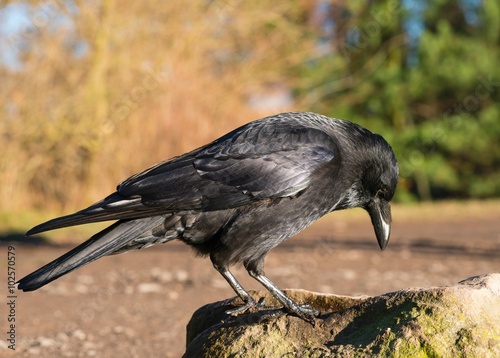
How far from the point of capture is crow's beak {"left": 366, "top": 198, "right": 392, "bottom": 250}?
469cm

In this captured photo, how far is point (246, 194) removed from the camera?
4305mm

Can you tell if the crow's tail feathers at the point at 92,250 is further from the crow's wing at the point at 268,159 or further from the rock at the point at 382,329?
the rock at the point at 382,329

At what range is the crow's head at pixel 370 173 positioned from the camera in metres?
4.43

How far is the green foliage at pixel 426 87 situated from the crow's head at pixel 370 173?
18.4 meters

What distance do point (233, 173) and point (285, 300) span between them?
0.75m

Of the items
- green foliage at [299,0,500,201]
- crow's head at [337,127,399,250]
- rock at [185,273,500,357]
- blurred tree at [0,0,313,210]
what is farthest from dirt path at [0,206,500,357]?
green foliage at [299,0,500,201]

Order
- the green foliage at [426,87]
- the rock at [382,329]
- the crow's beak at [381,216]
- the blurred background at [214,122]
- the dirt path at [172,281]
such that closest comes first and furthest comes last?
1. the rock at [382,329]
2. the crow's beak at [381,216]
3. the dirt path at [172,281]
4. the blurred background at [214,122]
5. the green foliage at [426,87]

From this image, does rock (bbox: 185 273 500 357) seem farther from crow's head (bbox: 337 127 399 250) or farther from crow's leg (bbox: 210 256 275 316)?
crow's head (bbox: 337 127 399 250)

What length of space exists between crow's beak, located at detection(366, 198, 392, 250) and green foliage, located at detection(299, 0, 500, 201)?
59.8ft

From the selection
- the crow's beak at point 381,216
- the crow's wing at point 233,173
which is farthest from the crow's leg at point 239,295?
the crow's beak at point 381,216

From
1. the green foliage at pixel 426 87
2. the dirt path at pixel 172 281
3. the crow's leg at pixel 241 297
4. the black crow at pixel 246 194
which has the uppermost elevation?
the black crow at pixel 246 194

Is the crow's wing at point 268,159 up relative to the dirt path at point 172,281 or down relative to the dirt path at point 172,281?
up

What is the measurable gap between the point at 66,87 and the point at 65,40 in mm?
973

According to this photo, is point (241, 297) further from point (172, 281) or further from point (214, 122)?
point (214, 122)
